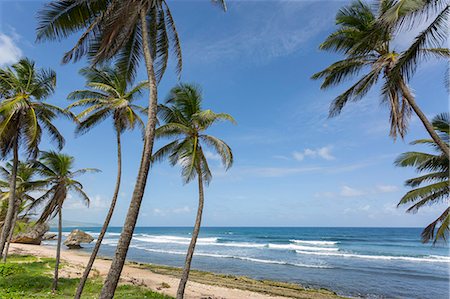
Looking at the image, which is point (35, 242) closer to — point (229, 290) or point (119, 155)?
point (229, 290)

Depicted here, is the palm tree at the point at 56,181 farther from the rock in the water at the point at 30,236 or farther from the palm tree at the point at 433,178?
the rock in the water at the point at 30,236

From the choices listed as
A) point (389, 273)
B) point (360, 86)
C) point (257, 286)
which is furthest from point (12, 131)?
point (389, 273)

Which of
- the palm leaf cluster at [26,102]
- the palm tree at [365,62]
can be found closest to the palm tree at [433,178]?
the palm tree at [365,62]

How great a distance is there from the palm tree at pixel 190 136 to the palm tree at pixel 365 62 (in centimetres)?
432

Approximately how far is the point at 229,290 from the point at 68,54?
610 inches

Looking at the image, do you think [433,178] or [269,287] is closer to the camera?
[433,178]

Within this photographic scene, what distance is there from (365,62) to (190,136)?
6.73m

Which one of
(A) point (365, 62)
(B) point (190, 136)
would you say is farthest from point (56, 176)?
(A) point (365, 62)

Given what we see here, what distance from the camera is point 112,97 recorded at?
1165 centimetres

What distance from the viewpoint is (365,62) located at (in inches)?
377

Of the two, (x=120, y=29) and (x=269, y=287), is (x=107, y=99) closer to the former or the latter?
(x=120, y=29)

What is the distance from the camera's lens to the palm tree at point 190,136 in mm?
10391

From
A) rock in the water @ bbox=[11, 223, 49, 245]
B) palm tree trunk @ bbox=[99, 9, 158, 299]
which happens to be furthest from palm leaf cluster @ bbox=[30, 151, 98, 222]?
rock in the water @ bbox=[11, 223, 49, 245]

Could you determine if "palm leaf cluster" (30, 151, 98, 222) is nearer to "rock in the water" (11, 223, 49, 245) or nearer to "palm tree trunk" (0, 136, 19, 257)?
"palm tree trunk" (0, 136, 19, 257)
